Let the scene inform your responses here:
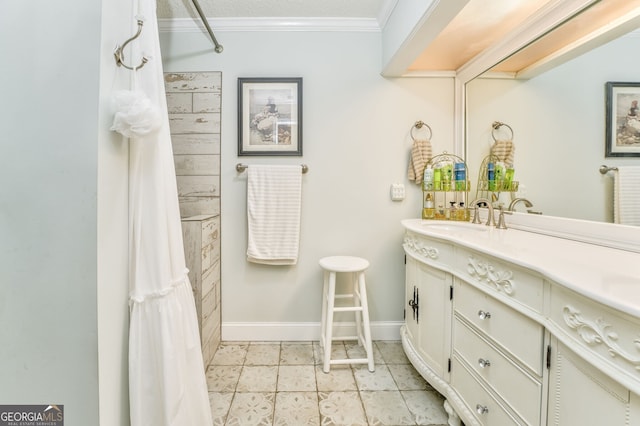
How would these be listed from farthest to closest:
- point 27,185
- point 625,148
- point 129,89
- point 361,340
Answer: point 361,340 < point 625,148 < point 129,89 < point 27,185

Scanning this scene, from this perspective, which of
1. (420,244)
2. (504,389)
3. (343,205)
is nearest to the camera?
(504,389)

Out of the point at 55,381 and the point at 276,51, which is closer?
the point at 55,381

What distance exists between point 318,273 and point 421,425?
1103 mm

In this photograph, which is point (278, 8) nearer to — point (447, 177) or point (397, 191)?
point (397, 191)

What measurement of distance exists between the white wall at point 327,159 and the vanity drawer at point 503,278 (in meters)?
0.95

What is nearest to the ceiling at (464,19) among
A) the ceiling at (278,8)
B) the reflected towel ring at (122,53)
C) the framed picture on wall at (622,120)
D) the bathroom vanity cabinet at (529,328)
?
the ceiling at (278,8)

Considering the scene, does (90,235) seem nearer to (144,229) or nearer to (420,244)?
(144,229)

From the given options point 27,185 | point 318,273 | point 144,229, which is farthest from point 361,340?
point 27,185

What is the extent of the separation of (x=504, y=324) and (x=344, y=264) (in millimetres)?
976

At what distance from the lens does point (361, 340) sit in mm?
2020

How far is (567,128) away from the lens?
1.37 meters

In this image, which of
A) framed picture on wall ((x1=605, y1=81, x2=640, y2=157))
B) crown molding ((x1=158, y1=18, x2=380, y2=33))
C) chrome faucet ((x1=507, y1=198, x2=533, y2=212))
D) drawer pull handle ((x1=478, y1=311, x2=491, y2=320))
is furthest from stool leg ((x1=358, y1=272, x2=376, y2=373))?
crown molding ((x1=158, y1=18, x2=380, y2=33))

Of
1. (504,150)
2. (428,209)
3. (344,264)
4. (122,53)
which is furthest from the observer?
(428,209)

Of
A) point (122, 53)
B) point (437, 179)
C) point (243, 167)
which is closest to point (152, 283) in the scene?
point (122, 53)
